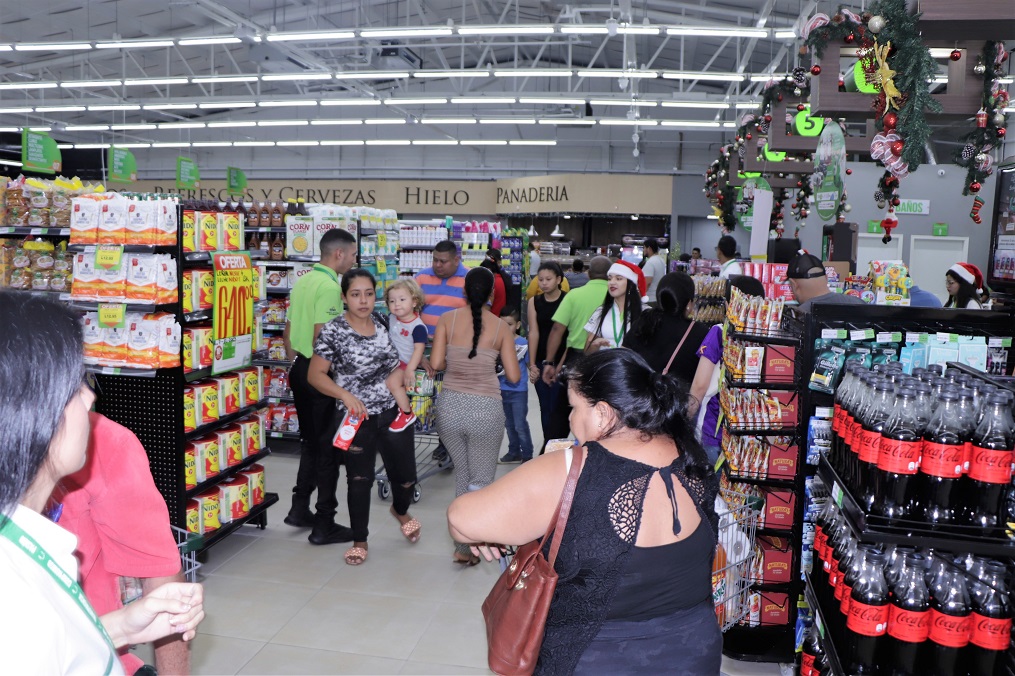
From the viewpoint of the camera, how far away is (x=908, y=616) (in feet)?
6.57

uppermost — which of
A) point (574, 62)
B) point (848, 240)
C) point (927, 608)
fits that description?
point (574, 62)

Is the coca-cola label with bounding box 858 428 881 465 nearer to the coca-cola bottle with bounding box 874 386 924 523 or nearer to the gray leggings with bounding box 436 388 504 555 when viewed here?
the coca-cola bottle with bounding box 874 386 924 523

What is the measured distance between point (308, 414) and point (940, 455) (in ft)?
11.8

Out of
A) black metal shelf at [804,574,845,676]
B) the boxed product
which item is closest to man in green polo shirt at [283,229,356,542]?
the boxed product

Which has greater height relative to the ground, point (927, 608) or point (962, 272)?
point (962, 272)

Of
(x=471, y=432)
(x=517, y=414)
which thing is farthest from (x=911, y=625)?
(x=517, y=414)

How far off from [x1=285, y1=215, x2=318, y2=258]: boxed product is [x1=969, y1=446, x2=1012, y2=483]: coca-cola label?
5.32m

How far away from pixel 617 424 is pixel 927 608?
0.95m

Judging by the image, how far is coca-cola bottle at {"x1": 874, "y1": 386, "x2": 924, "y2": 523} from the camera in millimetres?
1982

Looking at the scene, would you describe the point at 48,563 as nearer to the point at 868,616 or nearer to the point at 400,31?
the point at 868,616

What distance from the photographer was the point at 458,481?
422cm

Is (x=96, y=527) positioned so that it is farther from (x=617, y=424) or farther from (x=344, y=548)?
(x=344, y=548)

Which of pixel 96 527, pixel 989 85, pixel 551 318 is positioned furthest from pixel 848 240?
pixel 96 527

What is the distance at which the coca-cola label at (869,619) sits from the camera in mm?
2039
